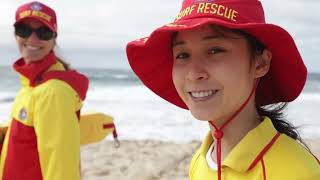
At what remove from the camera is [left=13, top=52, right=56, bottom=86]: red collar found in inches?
109

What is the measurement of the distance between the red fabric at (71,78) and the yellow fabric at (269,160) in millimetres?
1330

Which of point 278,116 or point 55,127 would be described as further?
point 55,127

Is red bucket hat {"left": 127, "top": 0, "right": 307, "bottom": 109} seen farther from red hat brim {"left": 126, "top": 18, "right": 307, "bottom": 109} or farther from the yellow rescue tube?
the yellow rescue tube

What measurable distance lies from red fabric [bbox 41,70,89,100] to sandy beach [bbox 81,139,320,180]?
349 cm

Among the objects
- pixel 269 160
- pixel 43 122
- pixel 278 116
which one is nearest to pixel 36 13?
pixel 43 122

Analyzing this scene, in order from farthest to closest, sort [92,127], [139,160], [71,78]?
[139,160] < [92,127] < [71,78]

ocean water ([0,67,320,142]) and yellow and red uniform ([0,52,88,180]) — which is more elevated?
yellow and red uniform ([0,52,88,180])

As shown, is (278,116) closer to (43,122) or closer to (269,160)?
(269,160)

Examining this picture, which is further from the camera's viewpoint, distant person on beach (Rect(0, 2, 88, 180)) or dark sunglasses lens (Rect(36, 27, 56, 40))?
dark sunglasses lens (Rect(36, 27, 56, 40))

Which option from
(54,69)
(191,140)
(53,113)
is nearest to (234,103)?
(53,113)

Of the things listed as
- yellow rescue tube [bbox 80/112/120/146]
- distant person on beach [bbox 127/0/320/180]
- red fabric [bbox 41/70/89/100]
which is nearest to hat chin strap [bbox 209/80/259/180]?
distant person on beach [bbox 127/0/320/180]

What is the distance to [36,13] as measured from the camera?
9.79ft

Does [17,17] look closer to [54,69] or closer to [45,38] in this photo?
[45,38]

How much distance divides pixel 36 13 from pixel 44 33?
12 centimetres
